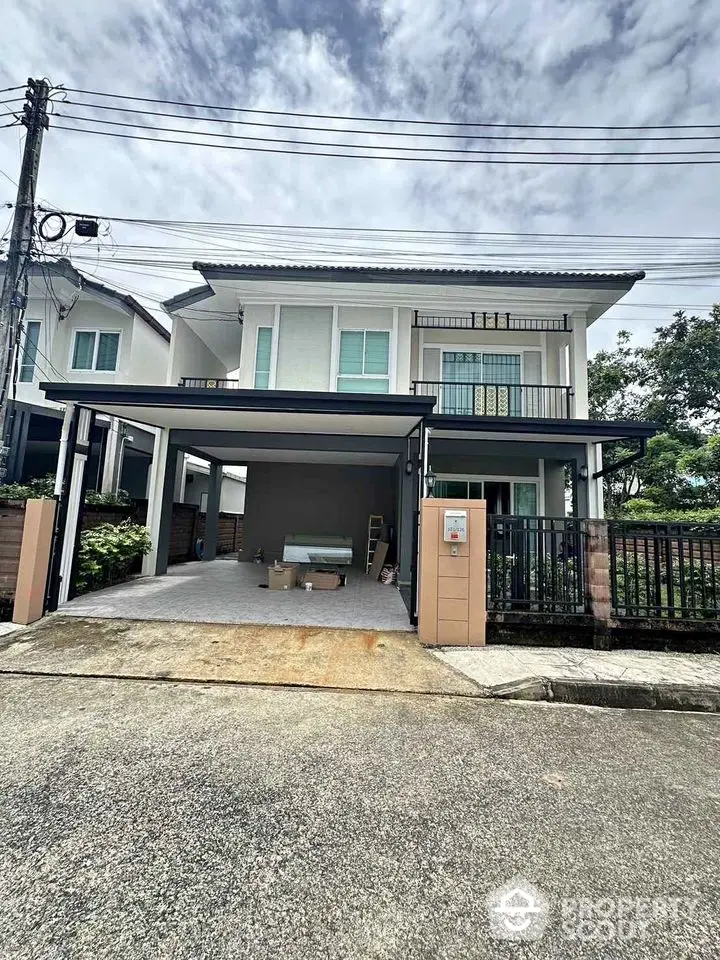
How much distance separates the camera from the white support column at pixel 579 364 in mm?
9211

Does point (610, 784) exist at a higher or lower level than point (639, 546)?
lower

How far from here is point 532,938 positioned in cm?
159

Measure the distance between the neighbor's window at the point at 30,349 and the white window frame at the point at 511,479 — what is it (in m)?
10.9

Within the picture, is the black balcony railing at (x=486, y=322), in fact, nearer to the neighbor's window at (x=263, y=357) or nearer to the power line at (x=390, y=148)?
the power line at (x=390, y=148)

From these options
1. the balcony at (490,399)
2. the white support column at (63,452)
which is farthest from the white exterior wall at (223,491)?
the balcony at (490,399)

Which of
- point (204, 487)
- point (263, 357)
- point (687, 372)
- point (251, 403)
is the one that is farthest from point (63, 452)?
point (687, 372)

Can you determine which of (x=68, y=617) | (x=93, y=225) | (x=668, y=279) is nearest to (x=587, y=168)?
(x=668, y=279)

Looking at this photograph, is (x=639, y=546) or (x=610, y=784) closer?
(x=610, y=784)

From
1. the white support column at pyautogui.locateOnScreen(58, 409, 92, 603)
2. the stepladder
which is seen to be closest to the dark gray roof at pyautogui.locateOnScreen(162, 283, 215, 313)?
the white support column at pyautogui.locateOnScreen(58, 409, 92, 603)

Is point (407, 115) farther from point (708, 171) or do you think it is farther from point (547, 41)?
point (708, 171)

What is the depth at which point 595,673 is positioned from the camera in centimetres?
420

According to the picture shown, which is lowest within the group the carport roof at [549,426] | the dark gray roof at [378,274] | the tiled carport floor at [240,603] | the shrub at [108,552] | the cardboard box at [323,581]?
the tiled carport floor at [240,603]

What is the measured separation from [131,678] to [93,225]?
30.5 feet

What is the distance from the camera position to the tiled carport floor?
5.88 meters
